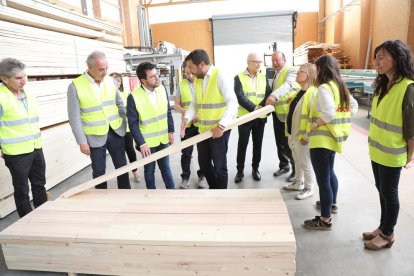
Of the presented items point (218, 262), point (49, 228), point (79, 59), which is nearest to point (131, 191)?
point (49, 228)

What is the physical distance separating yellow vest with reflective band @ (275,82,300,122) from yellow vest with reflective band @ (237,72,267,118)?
20 centimetres

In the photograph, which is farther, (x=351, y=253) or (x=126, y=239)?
(x=351, y=253)

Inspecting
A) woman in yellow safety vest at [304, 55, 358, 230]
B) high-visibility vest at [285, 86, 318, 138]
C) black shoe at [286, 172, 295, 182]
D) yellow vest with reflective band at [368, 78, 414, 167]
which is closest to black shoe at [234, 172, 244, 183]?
black shoe at [286, 172, 295, 182]

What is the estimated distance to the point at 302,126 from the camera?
2.92 meters

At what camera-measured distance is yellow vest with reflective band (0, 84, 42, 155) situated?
259cm

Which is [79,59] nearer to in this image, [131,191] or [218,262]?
[131,191]

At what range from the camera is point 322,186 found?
8.27 ft

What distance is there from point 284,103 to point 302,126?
31.8 inches

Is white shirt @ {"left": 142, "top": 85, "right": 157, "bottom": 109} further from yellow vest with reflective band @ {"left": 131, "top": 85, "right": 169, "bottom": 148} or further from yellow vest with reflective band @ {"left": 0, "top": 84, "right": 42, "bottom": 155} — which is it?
yellow vest with reflective band @ {"left": 0, "top": 84, "right": 42, "bottom": 155}

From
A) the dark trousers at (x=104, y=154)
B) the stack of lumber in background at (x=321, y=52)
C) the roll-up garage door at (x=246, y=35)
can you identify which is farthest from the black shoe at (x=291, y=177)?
the roll-up garage door at (x=246, y=35)

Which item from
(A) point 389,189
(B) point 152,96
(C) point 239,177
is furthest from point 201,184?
(A) point 389,189

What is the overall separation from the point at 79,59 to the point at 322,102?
376cm

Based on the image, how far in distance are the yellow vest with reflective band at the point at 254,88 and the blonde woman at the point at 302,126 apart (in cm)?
58

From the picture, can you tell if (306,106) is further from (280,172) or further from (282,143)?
(280,172)
